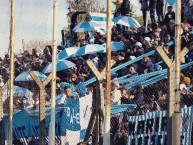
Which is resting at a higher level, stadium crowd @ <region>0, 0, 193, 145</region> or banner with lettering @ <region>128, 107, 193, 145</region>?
stadium crowd @ <region>0, 0, 193, 145</region>

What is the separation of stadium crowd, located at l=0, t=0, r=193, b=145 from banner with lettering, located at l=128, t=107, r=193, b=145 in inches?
6.1

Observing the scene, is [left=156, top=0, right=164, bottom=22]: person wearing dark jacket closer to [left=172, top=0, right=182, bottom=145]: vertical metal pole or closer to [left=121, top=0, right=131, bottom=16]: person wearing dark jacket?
[left=121, top=0, right=131, bottom=16]: person wearing dark jacket

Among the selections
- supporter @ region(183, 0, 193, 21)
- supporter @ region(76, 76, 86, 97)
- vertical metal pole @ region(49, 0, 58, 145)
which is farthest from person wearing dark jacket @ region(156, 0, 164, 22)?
vertical metal pole @ region(49, 0, 58, 145)

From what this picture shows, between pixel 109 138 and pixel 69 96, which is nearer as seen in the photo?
pixel 109 138

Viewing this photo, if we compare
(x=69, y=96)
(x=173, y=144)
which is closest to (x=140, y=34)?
(x=69, y=96)

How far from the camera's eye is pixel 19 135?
18.1m

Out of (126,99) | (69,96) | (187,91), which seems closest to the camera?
(187,91)

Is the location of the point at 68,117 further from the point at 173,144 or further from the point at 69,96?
the point at 173,144

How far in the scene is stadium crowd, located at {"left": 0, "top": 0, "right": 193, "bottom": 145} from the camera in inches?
603

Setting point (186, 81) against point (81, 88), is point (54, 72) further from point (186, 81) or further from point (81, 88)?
point (186, 81)

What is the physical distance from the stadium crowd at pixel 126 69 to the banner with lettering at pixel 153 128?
0.15 meters

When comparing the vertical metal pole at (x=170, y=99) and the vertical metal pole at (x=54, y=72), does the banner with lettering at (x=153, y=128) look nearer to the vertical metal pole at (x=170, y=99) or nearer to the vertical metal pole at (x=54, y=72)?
the vertical metal pole at (x=170, y=99)

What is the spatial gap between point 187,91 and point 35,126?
4.25 metres

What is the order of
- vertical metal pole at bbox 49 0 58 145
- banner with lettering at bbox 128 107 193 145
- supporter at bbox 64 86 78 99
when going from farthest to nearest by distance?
1. supporter at bbox 64 86 78 99
2. vertical metal pole at bbox 49 0 58 145
3. banner with lettering at bbox 128 107 193 145
